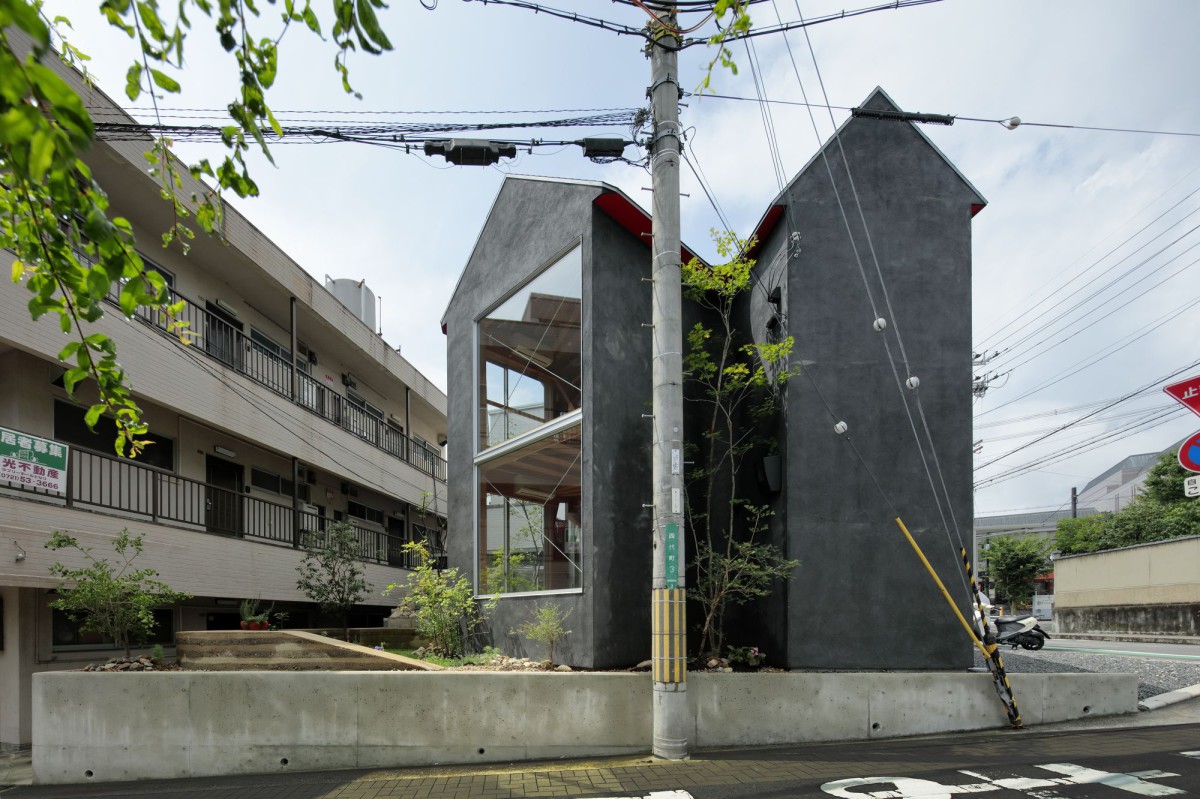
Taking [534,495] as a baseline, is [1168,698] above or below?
below

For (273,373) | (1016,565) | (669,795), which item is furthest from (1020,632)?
(1016,565)

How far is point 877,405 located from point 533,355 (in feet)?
16.1

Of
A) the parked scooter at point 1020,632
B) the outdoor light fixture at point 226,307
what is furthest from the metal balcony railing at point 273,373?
the parked scooter at point 1020,632

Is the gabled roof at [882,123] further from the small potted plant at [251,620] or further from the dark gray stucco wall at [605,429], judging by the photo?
the small potted plant at [251,620]

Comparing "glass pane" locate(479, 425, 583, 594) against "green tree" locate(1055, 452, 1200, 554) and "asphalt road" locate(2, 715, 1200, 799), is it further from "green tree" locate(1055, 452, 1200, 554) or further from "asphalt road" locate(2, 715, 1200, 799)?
"green tree" locate(1055, 452, 1200, 554)

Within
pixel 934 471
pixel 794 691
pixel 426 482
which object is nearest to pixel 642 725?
pixel 794 691

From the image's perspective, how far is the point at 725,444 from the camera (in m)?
10.5

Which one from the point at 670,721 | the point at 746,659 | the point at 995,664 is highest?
the point at 995,664

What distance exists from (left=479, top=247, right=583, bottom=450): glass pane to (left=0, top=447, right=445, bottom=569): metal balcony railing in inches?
205

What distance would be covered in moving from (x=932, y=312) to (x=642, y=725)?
619cm

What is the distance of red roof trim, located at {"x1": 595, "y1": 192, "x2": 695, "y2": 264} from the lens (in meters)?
10.1

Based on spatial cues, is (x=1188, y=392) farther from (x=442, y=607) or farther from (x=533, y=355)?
(x=442, y=607)

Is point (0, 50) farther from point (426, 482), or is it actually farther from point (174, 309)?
point (426, 482)

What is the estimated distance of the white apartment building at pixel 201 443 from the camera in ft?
35.2
